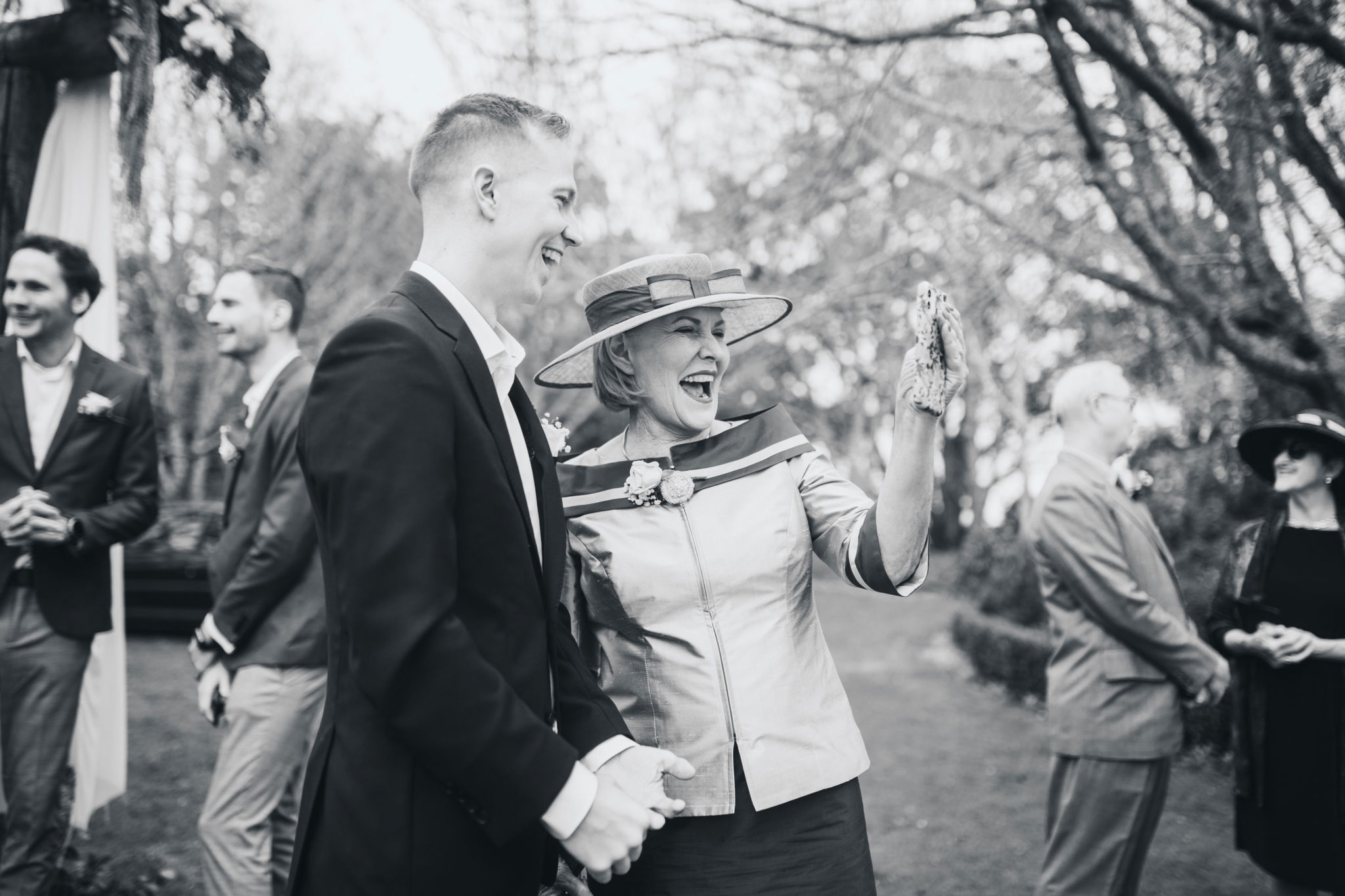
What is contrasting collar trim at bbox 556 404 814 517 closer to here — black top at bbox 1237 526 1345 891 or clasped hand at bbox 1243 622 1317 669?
clasped hand at bbox 1243 622 1317 669

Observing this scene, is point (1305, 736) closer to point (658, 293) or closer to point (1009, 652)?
point (658, 293)

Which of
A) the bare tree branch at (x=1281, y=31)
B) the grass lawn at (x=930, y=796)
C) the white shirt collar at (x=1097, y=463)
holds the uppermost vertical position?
the bare tree branch at (x=1281, y=31)

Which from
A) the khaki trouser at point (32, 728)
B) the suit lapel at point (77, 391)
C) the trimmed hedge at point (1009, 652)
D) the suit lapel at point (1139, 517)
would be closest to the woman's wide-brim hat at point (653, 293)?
the suit lapel at point (1139, 517)

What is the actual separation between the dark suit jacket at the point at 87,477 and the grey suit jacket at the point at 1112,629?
150 inches

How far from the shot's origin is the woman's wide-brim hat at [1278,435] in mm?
4215

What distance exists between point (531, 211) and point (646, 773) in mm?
1107

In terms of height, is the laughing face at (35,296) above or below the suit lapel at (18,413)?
above

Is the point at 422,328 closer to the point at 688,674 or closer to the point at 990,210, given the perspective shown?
the point at 688,674

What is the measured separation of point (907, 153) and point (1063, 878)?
8.79 metres

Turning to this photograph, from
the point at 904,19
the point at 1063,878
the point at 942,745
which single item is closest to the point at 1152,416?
the point at 942,745

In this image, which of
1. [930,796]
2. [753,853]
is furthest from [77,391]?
[930,796]

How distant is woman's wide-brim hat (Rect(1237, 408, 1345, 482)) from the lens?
4215 mm

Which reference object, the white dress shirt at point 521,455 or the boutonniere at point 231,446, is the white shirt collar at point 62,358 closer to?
the boutonniere at point 231,446

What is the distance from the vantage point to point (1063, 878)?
13.4 feet
